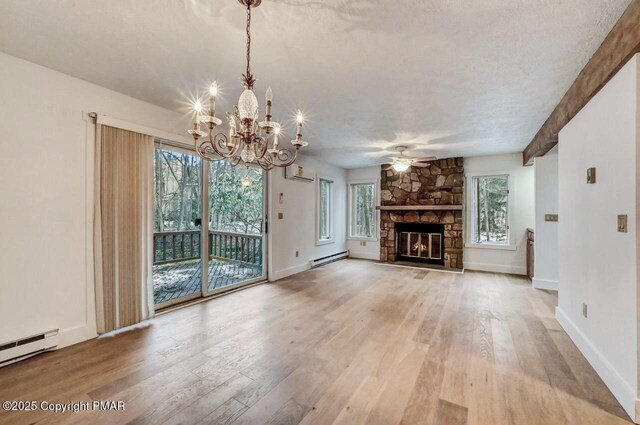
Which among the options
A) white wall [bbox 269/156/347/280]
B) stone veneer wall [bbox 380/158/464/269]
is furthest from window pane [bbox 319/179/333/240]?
stone veneer wall [bbox 380/158/464/269]

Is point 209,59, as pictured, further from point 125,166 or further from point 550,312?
point 550,312

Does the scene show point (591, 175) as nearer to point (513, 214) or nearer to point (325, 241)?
point (513, 214)

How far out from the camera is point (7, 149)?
86.6 inches

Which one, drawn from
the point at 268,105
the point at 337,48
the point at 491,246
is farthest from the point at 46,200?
the point at 491,246

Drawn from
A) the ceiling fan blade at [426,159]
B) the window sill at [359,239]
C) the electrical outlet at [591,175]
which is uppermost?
the ceiling fan blade at [426,159]

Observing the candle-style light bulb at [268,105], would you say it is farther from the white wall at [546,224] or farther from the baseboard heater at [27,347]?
the white wall at [546,224]

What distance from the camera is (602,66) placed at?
1.99 m

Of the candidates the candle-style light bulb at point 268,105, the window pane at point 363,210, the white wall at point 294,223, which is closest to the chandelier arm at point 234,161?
the candle-style light bulb at point 268,105

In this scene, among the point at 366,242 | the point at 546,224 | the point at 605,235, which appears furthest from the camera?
the point at 366,242

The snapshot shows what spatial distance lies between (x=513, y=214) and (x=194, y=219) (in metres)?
5.89

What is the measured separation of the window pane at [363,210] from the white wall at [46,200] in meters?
5.70

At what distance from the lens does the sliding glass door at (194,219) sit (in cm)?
345

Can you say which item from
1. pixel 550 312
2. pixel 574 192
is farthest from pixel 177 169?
pixel 550 312

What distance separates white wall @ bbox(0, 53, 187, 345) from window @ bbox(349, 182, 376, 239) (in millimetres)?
5682
